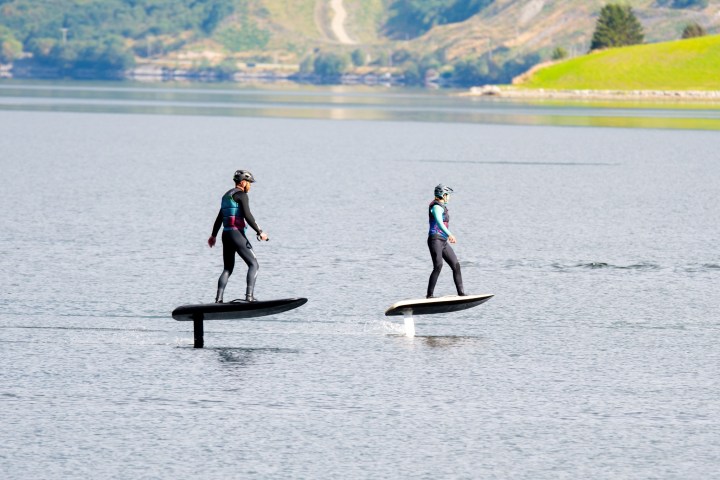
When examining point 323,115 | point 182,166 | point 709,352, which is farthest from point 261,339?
point 323,115

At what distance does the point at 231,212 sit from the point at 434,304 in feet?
14.8

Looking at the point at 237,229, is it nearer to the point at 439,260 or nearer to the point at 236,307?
the point at 236,307

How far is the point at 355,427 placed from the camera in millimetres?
21656

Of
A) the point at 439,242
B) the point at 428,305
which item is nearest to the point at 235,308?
the point at 428,305

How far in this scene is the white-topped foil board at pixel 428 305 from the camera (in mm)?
28203

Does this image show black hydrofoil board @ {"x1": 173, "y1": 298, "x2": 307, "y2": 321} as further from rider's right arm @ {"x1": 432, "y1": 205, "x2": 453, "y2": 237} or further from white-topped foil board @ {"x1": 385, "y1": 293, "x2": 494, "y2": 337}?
rider's right arm @ {"x1": 432, "y1": 205, "x2": 453, "y2": 237}

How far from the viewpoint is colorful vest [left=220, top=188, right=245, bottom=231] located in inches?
1066

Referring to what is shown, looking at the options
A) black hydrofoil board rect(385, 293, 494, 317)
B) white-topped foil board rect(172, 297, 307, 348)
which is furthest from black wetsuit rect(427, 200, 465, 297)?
white-topped foil board rect(172, 297, 307, 348)

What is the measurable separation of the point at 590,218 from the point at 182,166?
1350 inches

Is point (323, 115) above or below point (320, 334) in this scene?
below

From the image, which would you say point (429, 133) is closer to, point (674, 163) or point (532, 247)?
point (674, 163)

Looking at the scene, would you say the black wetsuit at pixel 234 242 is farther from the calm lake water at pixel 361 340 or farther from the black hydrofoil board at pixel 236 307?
the calm lake water at pixel 361 340

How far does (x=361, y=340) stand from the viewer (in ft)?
93.4

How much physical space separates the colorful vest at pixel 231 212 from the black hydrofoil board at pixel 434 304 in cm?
340
